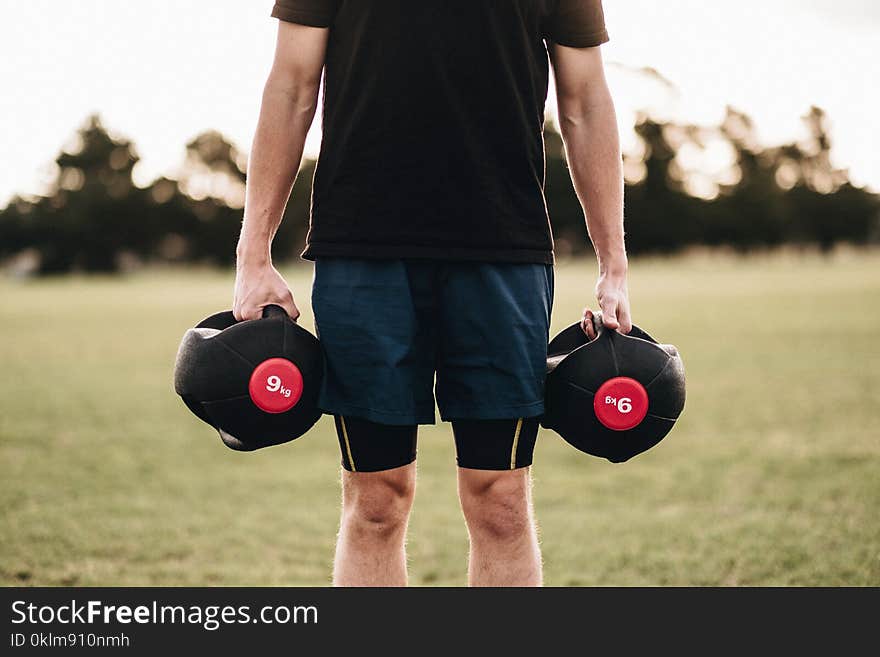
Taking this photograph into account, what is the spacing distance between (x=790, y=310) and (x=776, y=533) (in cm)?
1348

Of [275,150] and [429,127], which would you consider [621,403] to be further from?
[275,150]

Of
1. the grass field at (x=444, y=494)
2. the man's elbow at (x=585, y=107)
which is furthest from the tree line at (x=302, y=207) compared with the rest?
the man's elbow at (x=585, y=107)

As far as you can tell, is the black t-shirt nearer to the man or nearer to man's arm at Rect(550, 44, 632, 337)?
the man

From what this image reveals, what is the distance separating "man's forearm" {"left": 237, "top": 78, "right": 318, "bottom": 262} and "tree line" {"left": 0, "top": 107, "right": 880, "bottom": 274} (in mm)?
50211

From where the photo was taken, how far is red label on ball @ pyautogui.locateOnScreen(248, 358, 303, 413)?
6.73ft

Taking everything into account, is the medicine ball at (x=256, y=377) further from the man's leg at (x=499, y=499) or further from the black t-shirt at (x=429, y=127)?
the man's leg at (x=499, y=499)

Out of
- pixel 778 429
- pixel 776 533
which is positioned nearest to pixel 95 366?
pixel 778 429

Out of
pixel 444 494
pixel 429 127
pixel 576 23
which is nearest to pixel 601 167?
pixel 576 23

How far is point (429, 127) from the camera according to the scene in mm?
1972

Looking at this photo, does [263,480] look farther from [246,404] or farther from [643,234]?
[643,234]

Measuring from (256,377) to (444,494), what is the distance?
2904 millimetres

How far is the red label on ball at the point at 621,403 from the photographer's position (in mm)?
2096
